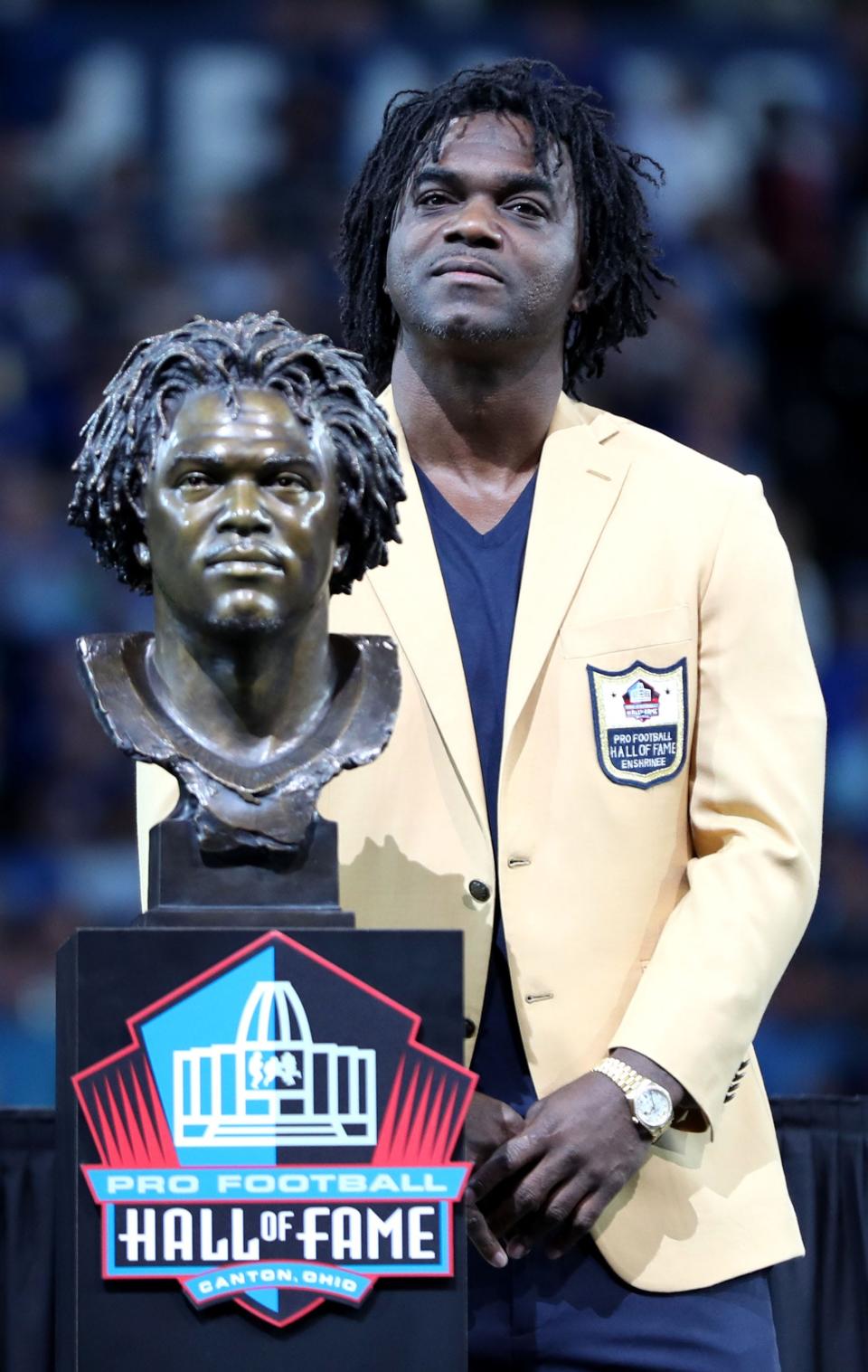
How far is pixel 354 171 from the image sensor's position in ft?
14.8

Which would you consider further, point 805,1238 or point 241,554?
point 805,1238

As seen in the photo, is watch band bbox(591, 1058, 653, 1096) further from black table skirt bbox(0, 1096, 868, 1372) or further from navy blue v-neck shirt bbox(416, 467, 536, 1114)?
black table skirt bbox(0, 1096, 868, 1372)

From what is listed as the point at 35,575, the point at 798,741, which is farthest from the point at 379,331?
the point at 35,575

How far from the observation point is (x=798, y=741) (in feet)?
6.44

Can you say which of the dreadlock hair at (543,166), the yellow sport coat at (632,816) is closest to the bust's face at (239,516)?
the yellow sport coat at (632,816)

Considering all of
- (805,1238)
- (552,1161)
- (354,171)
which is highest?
(354,171)

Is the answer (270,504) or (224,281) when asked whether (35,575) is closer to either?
(224,281)

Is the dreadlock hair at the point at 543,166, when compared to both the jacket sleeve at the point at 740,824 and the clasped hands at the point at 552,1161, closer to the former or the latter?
the jacket sleeve at the point at 740,824

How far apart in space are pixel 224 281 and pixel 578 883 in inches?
107

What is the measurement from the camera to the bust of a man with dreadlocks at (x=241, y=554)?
1.66m

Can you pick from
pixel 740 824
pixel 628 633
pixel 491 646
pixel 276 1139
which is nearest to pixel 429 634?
pixel 491 646

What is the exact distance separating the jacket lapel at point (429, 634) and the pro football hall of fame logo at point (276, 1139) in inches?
14.3

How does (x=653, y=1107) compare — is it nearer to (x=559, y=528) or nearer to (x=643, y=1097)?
(x=643, y=1097)

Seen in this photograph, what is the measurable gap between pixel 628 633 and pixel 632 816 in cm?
17
